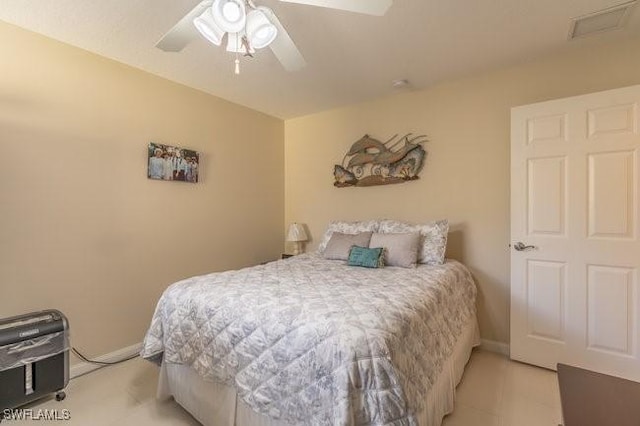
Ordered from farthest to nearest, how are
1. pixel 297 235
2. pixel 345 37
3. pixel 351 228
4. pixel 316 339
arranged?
pixel 297 235
pixel 351 228
pixel 345 37
pixel 316 339

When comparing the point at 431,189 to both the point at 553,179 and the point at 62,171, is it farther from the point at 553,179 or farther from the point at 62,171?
the point at 62,171

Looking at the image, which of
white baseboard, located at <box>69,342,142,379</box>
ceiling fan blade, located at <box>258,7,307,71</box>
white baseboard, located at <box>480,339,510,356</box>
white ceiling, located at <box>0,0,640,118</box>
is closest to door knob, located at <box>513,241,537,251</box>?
white baseboard, located at <box>480,339,510,356</box>

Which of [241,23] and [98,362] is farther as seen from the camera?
[98,362]

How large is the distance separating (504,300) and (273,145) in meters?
2.98

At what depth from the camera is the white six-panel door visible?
2006 mm

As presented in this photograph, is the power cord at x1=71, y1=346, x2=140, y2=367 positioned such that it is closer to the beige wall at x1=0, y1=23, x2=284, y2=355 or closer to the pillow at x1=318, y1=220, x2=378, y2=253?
the beige wall at x1=0, y1=23, x2=284, y2=355

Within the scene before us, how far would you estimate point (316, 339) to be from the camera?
1221mm

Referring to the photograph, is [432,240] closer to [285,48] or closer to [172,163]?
[285,48]

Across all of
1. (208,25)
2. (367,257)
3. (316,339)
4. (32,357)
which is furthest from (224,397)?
(208,25)

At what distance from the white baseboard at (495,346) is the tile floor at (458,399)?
0.57 ft

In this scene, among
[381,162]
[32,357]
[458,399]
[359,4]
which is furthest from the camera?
[381,162]

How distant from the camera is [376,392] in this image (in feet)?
3.60

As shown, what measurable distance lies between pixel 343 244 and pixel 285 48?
1.66m

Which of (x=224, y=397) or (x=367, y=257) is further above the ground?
(x=367, y=257)
